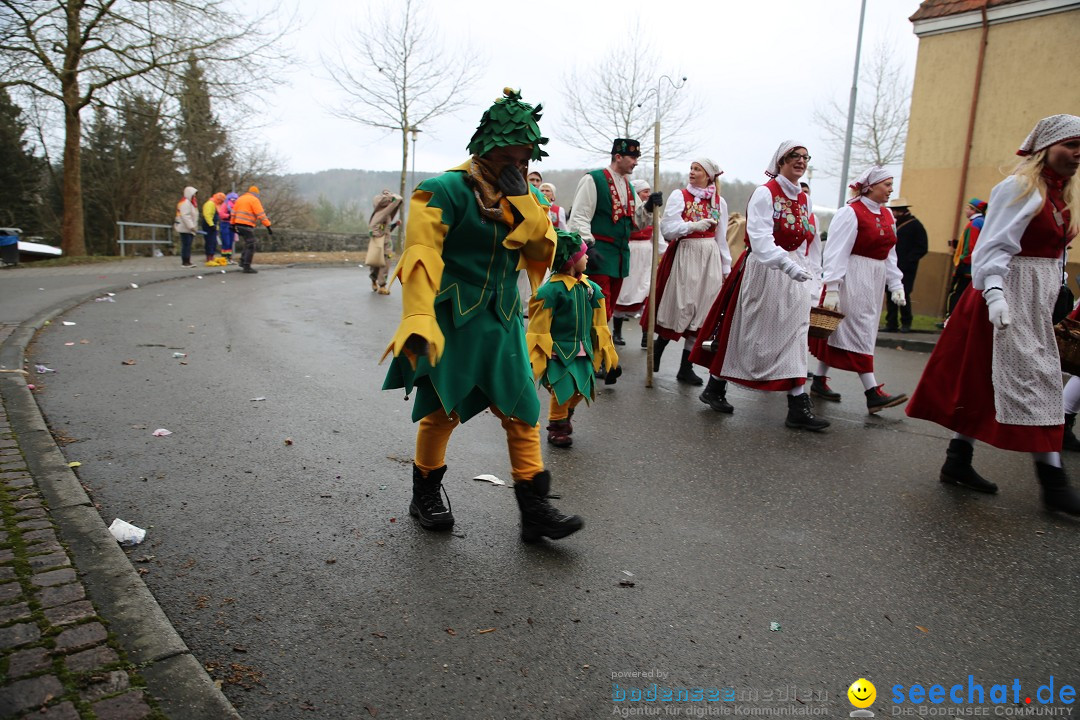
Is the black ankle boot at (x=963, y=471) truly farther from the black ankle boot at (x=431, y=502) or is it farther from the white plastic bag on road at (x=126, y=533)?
the white plastic bag on road at (x=126, y=533)

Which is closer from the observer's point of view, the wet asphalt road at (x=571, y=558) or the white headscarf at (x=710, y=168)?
the wet asphalt road at (x=571, y=558)

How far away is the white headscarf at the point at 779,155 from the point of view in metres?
5.77

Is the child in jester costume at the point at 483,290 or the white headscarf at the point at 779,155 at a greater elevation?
the white headscarf at the point at 779,155

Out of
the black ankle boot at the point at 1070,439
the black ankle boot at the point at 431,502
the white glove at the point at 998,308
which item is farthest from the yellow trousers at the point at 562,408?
the black ankle boot at the point at 1070,439

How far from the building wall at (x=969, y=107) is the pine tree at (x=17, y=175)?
2869 centimetres

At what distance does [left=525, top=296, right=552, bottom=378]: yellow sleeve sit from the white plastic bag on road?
2.34m

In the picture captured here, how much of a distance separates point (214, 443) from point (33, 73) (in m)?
18.7

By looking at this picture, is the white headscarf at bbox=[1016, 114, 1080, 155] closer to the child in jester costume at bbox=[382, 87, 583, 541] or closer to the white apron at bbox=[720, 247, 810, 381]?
the white apron at bbox=[720, 247, 810, 381]

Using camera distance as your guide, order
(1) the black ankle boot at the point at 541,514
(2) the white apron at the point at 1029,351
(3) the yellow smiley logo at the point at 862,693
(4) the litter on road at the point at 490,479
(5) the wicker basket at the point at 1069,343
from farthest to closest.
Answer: (5) the wicker basket at the point at 1069,343, (4) the litter on road at the point at 490,479, (2) the white apron at the point at 1029,351, (1) the black ankle boot at the point at 541,514, (3) the yellow smiley logo at the point at 862,693

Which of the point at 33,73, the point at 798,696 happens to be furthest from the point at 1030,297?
the point at 33,73

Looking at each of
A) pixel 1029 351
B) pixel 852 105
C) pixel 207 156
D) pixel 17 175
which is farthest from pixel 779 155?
pixel 207 156

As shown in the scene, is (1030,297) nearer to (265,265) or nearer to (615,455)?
(615,455)

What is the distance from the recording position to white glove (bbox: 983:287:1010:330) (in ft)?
13.0

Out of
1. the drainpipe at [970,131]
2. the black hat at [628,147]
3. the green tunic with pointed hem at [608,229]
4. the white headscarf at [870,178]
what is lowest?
the green tunic with pointed hem at [608,229]
